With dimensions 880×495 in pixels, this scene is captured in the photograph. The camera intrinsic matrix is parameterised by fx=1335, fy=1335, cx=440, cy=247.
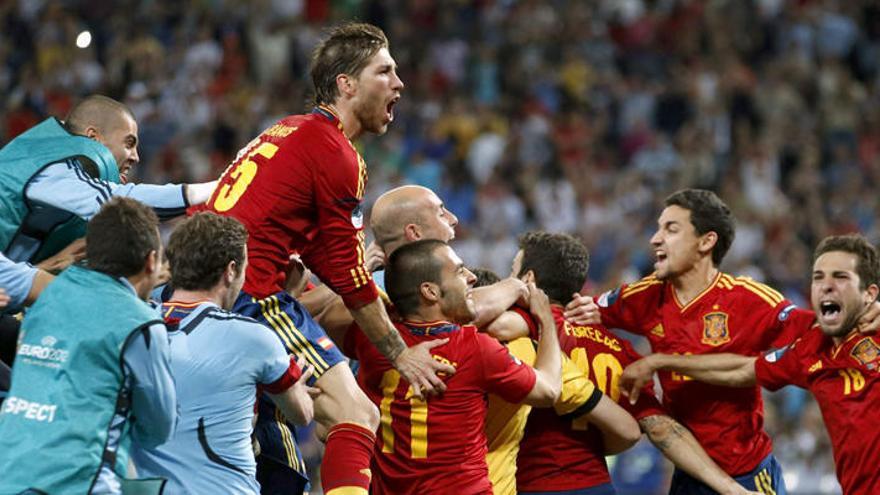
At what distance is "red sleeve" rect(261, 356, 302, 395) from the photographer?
513 cm

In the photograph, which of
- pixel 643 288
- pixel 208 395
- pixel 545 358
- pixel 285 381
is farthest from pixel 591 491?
pixel 208 395

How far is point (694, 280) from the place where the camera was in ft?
22.8

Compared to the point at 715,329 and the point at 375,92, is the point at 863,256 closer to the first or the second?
the point at 715,329

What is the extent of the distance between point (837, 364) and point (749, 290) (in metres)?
0.74

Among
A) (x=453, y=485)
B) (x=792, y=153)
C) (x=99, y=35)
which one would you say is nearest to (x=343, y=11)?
(x=99, y=35)

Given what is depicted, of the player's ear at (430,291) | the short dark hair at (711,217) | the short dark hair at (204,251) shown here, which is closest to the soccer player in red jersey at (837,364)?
the short dark hair at (711,217)

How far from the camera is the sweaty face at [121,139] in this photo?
646 centimetres

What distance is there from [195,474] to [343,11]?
13145 mm

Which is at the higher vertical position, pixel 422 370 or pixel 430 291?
pixel 430 291

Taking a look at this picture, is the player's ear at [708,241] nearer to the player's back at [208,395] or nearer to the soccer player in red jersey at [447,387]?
the soccer player in red jersey at [447,387]

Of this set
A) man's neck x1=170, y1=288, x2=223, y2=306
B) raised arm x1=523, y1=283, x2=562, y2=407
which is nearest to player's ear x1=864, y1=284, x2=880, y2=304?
raised arm x1=523, y1=283, x2=562, y2=407

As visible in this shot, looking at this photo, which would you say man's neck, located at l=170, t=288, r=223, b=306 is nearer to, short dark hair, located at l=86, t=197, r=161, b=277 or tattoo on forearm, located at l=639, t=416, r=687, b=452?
short dark hair, located at l=86, t=197, r=161, b=277

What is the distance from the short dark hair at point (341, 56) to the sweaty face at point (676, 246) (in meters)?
1.81

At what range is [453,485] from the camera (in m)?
5.73
